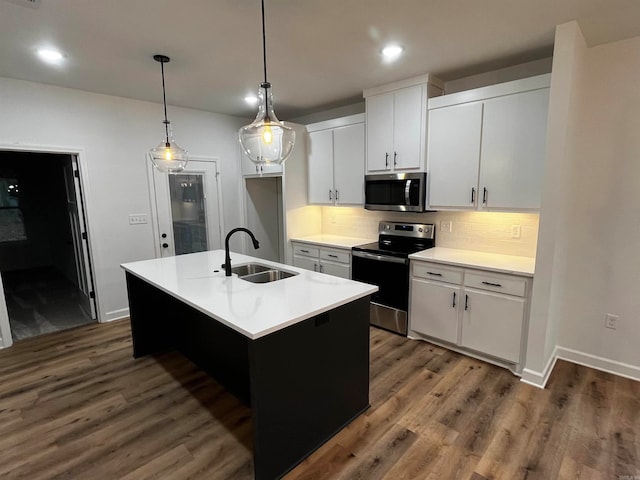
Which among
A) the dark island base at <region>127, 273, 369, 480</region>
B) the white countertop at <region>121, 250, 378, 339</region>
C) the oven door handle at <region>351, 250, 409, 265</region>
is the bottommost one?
the dark island base at <region>127, 273, 369, 480</region>

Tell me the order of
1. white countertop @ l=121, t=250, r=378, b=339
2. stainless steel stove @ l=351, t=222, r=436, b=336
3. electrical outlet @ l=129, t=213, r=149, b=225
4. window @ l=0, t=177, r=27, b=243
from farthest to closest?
window @ l=0, t=177, r=27, b=243, electrical outlet @ l=129, t=213, r=149, b=225, stainless steel stove @ l=351, t=222, r=436, b=336, white countertop @ l=121, t=250, r=378, b=339

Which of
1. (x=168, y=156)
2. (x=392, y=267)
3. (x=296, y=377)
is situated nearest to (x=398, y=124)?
(x=392, y=267)

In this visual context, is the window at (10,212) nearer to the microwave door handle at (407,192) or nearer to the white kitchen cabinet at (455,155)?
the microwave door handle at (407,192)

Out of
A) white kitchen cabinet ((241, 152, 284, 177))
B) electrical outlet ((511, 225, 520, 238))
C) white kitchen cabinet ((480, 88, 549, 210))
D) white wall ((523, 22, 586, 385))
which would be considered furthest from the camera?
white kitchen cabinet ((241, 152, 284, 177))

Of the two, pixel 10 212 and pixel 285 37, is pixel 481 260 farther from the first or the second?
pixel 10 212

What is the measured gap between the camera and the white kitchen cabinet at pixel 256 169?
4480 mm

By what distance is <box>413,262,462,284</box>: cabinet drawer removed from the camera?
2996 mm

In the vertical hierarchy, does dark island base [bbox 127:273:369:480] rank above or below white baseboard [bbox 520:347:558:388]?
above

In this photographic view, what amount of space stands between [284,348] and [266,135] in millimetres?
1259

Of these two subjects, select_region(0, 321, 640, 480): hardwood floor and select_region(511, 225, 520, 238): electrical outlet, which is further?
select_region(511, 225, 520, 238): electrical outlet

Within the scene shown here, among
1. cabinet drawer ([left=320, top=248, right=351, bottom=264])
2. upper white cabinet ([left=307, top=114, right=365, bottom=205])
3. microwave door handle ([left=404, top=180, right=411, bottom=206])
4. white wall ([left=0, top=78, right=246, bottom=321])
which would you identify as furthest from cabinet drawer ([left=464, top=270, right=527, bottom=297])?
white wall ([left=0, top=78, right=246, bottom=321])

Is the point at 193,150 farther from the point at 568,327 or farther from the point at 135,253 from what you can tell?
the point at 568,327

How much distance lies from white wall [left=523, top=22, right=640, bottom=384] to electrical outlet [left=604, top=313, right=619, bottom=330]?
0.09 ft

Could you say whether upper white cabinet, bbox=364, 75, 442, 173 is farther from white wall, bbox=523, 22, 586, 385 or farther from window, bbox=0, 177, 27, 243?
window, bbox=0, 177, 27, 243
